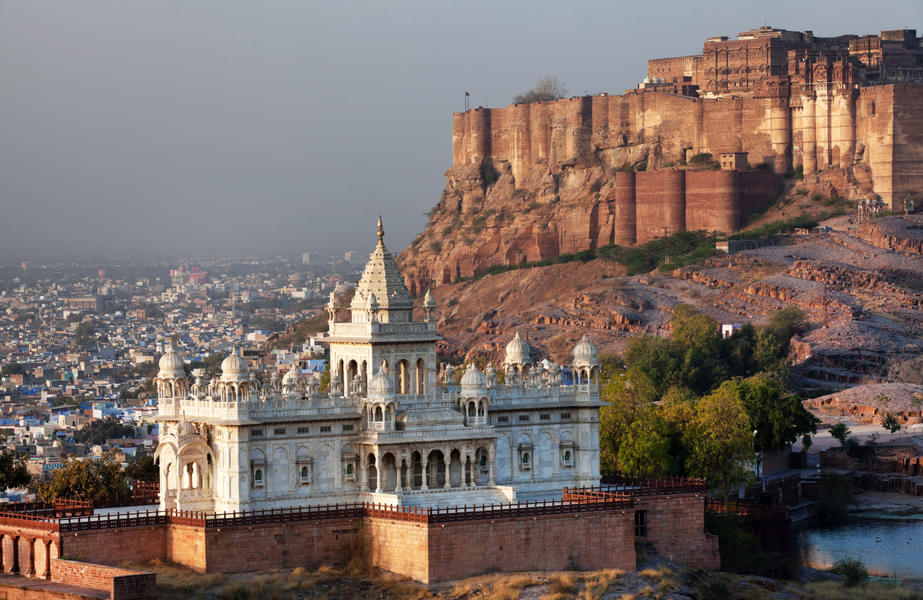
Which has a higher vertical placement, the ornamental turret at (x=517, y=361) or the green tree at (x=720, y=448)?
the ornamental turret at (x=517, y=361)

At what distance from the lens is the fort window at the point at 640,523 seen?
65688mm

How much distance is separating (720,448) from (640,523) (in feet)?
41.0

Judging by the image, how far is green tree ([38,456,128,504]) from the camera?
71438 millimetres

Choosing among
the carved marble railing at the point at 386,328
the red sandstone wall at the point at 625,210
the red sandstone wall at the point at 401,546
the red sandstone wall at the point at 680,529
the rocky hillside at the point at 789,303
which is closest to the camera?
the red sandstone wall at the point at 401,546

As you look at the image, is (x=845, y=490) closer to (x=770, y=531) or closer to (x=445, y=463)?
(x=770, y=531)

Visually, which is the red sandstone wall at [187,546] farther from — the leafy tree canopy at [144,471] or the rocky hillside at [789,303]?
the rocky hillside at [789,303]

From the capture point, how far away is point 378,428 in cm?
6400

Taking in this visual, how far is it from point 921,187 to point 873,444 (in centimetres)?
3782

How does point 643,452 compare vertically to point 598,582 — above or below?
above

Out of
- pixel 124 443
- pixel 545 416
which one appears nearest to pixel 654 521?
pixel 545 416

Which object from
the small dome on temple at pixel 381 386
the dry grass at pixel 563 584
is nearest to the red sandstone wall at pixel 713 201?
the small dome on temple at pixel 381 386

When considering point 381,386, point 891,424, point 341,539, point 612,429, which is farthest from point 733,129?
point 341,539

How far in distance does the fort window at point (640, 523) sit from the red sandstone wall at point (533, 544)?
2.25 meters

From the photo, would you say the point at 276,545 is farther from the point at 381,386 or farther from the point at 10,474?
the point at 10,474
